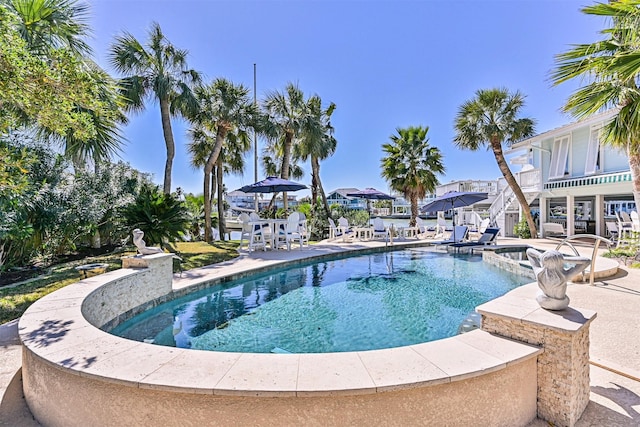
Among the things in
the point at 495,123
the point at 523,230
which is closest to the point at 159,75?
the point at 495,123

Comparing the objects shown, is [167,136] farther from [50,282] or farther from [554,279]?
[554,279]

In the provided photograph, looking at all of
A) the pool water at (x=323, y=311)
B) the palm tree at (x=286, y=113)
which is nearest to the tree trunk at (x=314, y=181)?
the palm tree at (x=286, y=113)

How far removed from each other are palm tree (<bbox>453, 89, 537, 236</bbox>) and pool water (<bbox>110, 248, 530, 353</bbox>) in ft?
27.1

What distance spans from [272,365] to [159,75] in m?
13.5

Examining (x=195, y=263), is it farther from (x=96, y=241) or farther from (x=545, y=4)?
(x=545, y=4)

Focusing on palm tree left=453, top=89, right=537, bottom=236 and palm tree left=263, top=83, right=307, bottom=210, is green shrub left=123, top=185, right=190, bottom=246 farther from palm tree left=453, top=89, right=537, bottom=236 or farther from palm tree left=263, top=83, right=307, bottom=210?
palm tree left=453, top=89, right=537, bottom=236

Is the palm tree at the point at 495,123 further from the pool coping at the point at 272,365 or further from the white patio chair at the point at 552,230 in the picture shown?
the pool coping at the point at 272,365

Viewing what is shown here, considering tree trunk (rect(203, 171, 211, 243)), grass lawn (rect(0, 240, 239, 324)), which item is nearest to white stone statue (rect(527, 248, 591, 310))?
grass lawn (rect(0, 240, 239, 324))

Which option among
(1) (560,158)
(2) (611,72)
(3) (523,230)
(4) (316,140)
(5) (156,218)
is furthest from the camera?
(4) (316,140)

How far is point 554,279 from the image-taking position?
279cm

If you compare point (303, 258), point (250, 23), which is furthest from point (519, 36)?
point (303, 258)

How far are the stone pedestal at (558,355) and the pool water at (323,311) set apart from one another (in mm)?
2092

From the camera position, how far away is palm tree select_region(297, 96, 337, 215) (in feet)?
54.2

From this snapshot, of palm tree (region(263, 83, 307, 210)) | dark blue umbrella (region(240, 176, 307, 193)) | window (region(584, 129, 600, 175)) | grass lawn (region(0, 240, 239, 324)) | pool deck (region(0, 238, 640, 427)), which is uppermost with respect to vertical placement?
palm tree (region(263, 83, 307, 210))
